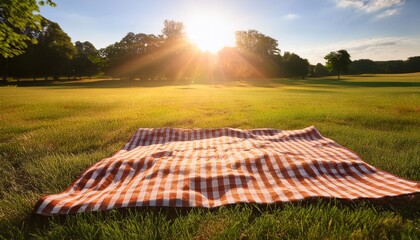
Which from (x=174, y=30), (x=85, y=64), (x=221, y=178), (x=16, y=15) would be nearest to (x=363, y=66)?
(x=174, y=30)

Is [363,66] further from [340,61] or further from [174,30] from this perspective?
[174,30]

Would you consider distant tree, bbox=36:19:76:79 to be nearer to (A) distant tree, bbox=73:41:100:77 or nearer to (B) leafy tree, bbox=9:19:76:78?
(B) leafy tree, bbox=9:19:76:78

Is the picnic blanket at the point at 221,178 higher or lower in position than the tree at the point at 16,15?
lower

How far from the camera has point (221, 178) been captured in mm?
2527

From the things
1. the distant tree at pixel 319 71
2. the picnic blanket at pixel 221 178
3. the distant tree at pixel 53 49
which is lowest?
the picnic blanket at pixel 221 178

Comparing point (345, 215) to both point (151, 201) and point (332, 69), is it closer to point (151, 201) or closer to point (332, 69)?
point (151, 201)

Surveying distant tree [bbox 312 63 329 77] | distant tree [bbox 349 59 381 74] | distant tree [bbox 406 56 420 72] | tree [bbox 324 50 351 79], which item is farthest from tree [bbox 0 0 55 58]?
distant tree [bbox 406 56 420 72]

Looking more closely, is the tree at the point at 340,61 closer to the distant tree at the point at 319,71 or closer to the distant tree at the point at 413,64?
the distant tree at the point at 319,71

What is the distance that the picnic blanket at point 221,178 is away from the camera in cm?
207

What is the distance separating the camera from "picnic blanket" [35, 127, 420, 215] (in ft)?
6.79

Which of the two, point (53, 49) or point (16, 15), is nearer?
point (16, 15)

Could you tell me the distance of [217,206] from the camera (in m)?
2.01

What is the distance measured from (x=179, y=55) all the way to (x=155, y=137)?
5581cm

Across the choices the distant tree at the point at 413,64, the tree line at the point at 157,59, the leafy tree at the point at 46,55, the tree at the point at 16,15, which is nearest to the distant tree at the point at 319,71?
the tree line at the point at 157,59
